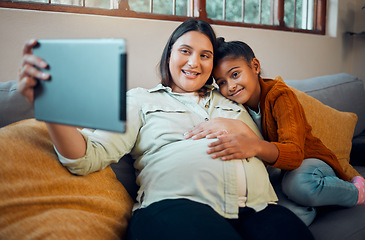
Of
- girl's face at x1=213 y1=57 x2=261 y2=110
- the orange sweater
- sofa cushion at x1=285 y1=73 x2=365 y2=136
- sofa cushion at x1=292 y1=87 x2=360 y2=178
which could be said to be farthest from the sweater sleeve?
sofa cushion at x1=285 y1=73 x2=365 y2=136

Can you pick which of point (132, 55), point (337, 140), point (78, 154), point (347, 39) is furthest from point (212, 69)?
point (347, 39)

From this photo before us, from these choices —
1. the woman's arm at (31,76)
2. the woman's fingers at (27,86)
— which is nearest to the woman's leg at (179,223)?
the woman's arm at (31,76)

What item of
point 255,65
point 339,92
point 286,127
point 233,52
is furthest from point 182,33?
point 339,92

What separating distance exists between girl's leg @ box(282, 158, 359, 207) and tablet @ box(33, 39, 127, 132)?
2.70 ft

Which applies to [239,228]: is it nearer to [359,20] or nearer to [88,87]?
[88,87]

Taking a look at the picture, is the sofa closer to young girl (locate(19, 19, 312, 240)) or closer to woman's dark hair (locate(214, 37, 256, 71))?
young girl (locate(19, 19, 312, 240))

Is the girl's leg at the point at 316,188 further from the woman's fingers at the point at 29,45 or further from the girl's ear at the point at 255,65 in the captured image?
the woman's fingers at the point at 29,45

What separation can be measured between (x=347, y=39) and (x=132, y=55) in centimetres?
245

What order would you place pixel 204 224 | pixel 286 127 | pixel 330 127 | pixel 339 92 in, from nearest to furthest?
pixel 204 224, pixel 286 127, pixel 330 127, pixel 339 92

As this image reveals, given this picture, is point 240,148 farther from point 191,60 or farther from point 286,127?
point 191,60

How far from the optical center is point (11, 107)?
114 cm

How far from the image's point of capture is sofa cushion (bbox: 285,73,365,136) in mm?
1914

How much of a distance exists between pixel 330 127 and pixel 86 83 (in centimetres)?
144

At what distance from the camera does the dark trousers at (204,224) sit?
808 millimetres
